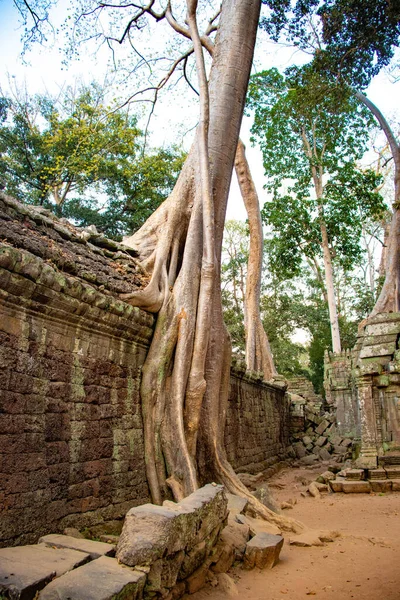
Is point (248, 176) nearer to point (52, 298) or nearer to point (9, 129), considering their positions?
point (9, 129)

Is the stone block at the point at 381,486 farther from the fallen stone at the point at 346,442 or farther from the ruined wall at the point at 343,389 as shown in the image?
the ruined wall at the point at 343,389

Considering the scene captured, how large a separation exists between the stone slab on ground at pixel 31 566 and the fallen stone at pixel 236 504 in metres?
2.05

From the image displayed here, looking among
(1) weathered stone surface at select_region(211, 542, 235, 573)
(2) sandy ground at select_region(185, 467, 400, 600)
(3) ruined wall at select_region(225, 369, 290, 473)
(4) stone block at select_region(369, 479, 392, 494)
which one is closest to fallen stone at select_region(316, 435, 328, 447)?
(3) ruined wall at select_region(225, 369, 290, 473)

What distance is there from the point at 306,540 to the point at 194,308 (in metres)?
2.44

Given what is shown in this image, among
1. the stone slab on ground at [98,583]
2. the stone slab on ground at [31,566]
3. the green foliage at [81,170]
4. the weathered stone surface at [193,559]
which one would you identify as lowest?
the weathered stone surface at [193,559]

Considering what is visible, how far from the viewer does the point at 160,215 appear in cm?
633

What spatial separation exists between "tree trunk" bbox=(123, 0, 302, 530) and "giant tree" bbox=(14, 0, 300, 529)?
0.01 m

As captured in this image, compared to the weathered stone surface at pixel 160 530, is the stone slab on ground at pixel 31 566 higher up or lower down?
lower down

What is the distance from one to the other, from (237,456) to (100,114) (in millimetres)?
8579

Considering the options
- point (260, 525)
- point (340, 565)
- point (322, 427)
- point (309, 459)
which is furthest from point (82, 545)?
point (322, 427)

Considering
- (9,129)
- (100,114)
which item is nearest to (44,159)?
(9,129)

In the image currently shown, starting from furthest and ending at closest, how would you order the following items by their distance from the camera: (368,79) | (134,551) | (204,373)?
(368,79) < (204,373) < (134,551)

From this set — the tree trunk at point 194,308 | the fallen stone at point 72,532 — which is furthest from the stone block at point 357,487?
the fallen stone at point 72,532

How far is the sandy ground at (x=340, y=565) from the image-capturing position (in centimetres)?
303
